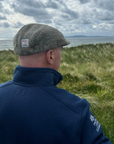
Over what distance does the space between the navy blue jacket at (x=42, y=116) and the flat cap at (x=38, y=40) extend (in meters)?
0.17

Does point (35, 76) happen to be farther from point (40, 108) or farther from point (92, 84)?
point (92, 84)

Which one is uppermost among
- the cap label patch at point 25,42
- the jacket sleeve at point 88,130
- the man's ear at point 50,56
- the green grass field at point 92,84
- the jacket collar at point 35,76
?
the cap label patch at point 25,42

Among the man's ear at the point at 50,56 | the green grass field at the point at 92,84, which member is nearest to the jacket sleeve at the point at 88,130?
the man's ear at the point at 50,56

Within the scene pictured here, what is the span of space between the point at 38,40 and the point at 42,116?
1.88 feet

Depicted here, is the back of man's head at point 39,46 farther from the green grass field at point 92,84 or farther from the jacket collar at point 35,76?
the green grass field at point 92,84

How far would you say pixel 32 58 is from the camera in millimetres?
1137

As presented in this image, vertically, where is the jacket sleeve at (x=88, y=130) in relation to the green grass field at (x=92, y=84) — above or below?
above

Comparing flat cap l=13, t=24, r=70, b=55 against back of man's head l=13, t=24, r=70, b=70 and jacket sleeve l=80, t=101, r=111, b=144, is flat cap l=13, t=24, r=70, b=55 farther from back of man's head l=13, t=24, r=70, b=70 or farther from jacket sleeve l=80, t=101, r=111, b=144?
jacket sleeve l=80, t=101, r=111, b=144

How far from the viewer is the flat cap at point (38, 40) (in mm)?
1122

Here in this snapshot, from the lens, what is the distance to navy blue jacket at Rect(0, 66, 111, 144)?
0.94 metres

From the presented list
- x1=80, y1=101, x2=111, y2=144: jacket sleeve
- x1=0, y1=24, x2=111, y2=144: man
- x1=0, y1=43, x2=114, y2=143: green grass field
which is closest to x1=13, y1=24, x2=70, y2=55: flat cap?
x1=0, y1=24, x2=111, y2=144: man

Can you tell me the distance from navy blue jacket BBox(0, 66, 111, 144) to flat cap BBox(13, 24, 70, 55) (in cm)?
17

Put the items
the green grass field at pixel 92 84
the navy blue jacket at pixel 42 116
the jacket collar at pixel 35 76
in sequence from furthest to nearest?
the green grass field at pixel 92 84
the jacket collar at pixel 35 76
the navy blue jacket at pixel 42 116

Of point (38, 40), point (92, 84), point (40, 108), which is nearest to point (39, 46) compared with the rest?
point (38, 40)
